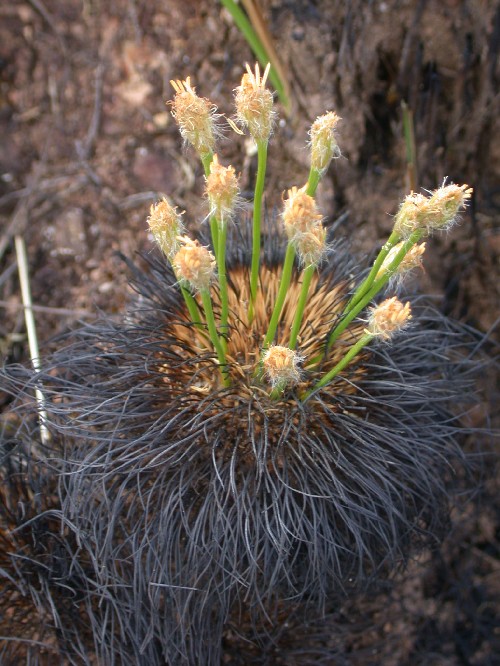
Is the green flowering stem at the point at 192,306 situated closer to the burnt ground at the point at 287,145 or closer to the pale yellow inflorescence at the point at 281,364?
the pale yellow inflorescence at the point at 281,364

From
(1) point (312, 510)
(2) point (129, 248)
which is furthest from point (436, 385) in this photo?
(2) point (129, 248)

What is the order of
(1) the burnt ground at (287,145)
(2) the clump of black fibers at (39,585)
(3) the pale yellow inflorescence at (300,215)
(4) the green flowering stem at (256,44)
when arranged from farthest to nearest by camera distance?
(1) the burnt ground at (287,145) → (4) the green flowering stem at (256,44) → (2) the clump of black fibers at (39,585) → (3) the pale yellow inflorescence at (300,215)

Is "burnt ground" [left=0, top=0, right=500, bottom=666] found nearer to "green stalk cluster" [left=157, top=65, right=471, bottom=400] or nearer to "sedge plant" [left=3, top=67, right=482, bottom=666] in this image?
"sedge plant" [left=3, top=67, right=482, bottom=666]

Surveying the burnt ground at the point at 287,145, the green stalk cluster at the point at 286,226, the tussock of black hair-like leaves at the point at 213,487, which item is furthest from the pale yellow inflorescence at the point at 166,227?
the burnt ground at the point at 287,145

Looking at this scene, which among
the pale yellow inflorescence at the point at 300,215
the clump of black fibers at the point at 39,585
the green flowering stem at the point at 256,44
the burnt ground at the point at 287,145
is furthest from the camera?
the burnt ground at the point at 287,145

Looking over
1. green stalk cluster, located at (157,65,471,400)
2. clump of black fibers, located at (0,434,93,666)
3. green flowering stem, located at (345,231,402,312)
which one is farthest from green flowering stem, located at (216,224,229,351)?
clump of black fibers, located at (0,434,93,666)
